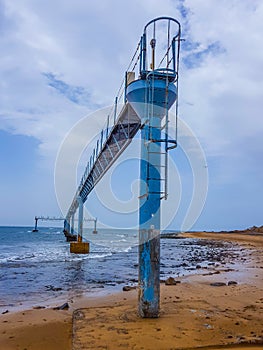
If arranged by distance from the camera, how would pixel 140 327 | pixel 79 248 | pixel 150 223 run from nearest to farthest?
pixel 140 327 → pixel 150 223 → pixel 79 248

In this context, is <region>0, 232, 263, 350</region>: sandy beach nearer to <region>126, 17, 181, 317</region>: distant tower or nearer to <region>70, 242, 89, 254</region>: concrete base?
<region>126, 17, 181, 317</region>: distant tower

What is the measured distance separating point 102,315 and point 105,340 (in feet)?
4.89

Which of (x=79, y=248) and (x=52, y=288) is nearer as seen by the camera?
(x=52, y=288)

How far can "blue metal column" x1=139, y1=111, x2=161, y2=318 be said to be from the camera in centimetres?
709

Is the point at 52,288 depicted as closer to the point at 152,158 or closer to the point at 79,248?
the point at 152,158

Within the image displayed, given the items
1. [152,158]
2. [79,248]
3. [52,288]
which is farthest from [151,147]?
[79,248]

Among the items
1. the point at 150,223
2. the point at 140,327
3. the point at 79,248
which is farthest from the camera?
the point at 79,248

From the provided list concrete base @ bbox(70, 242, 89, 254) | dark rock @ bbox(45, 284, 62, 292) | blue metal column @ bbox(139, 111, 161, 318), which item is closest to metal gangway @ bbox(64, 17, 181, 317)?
blue metal column @ bbox(139, 111, 161, 318)

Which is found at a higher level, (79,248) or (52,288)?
(79,248)

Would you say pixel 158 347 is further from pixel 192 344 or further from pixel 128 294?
pixel 128 294

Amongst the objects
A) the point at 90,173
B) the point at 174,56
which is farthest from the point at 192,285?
the point at 90,173

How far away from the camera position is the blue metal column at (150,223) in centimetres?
709

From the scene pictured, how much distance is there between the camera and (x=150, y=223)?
7.24 meters

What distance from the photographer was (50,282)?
16828 millimetres
